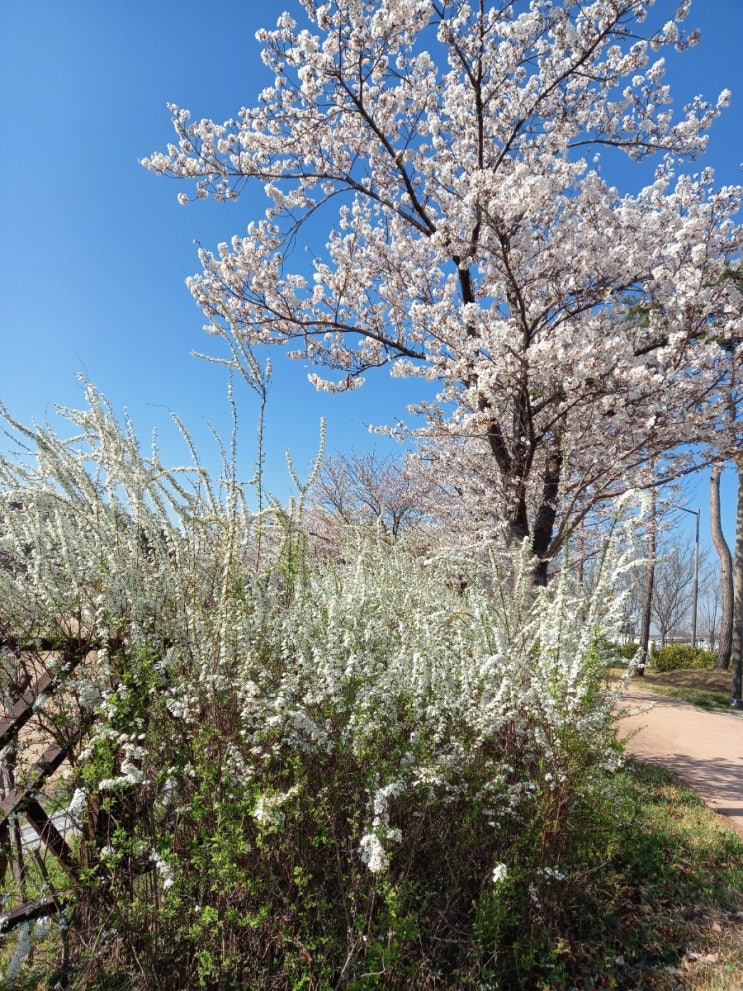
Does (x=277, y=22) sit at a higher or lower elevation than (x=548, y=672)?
higher

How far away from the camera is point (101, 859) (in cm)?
200

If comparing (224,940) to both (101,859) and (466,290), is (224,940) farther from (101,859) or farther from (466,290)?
(466,290)

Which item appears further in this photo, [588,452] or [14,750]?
[588,452]

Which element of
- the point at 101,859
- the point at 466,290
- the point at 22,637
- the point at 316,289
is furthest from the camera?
the point at 316,289

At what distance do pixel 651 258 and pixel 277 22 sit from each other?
207 inches

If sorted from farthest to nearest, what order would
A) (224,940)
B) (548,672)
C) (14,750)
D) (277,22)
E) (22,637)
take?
(277,22), (548,672), (22,637), (14,750), (224,940)

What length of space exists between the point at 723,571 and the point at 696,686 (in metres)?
3.86

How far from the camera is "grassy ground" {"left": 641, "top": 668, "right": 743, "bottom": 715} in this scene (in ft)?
39.6

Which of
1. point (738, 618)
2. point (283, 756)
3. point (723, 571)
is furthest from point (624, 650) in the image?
point (723, 571)

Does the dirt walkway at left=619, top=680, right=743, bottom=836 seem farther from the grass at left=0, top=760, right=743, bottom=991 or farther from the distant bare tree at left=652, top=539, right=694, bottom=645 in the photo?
the distant bare tree at left=652, top=539, right=694, bottom=645

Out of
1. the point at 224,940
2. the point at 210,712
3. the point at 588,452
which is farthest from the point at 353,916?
the point at 588,452

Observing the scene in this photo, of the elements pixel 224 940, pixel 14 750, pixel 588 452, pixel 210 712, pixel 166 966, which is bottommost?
pixel 166 966

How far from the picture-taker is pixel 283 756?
2117 mm

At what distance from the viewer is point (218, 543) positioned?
2756mm
